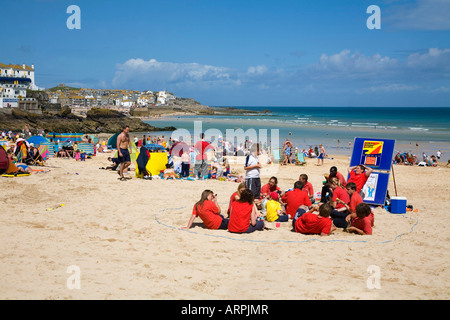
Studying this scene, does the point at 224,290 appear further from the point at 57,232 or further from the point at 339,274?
the point at 57,232

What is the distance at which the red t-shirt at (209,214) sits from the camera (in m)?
6.29

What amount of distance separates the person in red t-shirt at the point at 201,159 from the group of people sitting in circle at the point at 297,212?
165 inches

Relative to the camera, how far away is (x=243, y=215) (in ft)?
20.3

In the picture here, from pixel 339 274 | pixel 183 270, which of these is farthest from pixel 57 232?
pixel 339 274

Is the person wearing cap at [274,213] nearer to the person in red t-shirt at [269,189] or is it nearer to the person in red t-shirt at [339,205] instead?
the person in red t-shirt at [269,189]

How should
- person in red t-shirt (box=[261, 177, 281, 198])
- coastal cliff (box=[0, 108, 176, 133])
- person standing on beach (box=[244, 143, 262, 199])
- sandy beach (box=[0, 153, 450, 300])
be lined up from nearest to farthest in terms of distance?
sandy beach (box=[0, 153, 450, 300]) → person standing on beach (box=[244, 143, 262, 199]) → person in red t-shirt (box=[261, 177, 281, 198]) → coastal cliff (box=[0, 108, 176, 133])

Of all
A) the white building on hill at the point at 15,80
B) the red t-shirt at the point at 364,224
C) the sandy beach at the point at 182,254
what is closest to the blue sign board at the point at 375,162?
the sandy beach at the point at 182,254

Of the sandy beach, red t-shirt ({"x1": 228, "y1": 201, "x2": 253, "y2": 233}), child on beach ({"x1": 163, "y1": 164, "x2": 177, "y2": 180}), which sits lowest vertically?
the sandy beach

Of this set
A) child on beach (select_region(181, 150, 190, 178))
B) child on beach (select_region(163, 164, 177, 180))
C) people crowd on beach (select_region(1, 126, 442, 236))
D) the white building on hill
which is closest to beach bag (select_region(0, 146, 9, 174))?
child on beach (select_region(163, 164, 177, 180))

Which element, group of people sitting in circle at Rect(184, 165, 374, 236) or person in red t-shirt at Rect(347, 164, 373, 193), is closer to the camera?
group of people sitting in circle at Rect(184, 165, 374, 236)

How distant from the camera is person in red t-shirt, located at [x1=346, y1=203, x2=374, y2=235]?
625 cm

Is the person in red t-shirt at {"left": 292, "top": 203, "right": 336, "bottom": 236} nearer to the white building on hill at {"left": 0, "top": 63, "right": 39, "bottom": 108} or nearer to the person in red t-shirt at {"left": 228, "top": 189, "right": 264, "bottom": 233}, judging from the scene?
the person in red t-shirt at {"left": 228, "top": 189, "right": 264, "bottom": 233}

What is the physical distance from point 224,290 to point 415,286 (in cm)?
209

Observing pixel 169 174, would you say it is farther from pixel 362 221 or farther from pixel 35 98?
pixel 35 98
